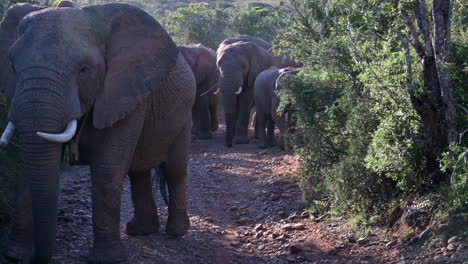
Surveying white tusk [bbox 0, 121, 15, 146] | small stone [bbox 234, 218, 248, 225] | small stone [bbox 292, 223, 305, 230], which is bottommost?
small stone [bbox 234, 218, 248, 225]

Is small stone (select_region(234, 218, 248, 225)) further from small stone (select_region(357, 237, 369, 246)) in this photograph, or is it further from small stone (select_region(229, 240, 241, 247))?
small stone (select_region(357, 237, 369, 246))

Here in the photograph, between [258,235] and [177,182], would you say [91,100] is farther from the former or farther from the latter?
[258,235]

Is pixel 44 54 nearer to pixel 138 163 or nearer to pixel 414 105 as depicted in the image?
pixel 138 163

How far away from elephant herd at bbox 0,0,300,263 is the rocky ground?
459 mm

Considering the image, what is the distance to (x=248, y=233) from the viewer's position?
27.2 feet

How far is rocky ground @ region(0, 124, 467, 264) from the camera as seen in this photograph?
6496 millimetres

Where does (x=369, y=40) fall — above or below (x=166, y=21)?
below

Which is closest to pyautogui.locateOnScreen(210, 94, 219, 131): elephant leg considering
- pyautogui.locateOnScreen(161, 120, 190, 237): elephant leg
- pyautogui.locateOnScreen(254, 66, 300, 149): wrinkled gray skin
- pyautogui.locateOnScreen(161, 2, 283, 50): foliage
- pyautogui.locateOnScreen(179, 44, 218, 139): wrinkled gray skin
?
pyautogui.locateOnScreen(179, 44, 218, 139): wrinkled gray skin

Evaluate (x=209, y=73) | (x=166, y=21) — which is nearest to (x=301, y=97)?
(x=209, y=73)

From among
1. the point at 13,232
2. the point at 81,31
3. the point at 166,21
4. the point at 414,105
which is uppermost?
the point at 166,21

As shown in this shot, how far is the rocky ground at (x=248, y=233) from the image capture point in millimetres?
6496

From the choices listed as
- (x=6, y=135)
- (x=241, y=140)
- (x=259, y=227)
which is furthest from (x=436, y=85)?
(x=241, y=140)

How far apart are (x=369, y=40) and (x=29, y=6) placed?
4.27 meters

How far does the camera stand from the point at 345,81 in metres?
8.45
